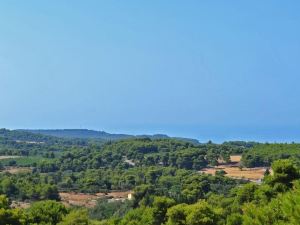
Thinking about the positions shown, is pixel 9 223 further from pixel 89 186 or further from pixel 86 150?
pixel 86 150

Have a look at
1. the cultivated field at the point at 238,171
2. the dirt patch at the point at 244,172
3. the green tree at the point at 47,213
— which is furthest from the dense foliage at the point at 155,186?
the dirt patch at the point at 244,172

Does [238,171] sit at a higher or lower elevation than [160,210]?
higher

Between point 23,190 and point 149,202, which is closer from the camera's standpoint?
point 149,202

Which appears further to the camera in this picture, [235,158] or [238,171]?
[235,158]

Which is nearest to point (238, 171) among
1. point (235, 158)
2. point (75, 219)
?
point (235, 158)

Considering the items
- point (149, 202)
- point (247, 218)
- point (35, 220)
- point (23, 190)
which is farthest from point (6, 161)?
point (247, 218)

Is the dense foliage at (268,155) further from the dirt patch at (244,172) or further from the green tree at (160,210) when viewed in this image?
the green tree at (160,210)

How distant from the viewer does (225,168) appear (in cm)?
8350

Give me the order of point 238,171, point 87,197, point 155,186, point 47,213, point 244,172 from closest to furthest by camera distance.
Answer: point 47,213, point 87,197, point 155,186, point 244,172, point 238,171

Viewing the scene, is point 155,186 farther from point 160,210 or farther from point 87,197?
point 160,210

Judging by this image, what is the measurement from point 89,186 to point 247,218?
155 feet

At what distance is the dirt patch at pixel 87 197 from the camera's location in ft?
187

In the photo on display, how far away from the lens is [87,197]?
6322cm

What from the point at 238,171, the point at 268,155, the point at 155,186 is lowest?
the point at 155,186
